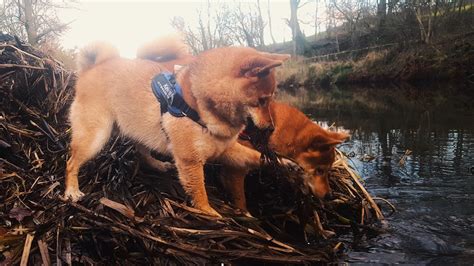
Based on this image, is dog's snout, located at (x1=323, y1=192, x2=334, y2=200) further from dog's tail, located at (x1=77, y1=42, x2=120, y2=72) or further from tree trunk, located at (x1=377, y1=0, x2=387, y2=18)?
tree trunk, located at (x1=377, y1=0, x2=387, y2=18)

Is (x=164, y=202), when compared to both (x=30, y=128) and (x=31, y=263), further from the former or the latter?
(x=30, y=128)

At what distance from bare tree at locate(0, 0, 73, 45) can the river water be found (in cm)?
1625

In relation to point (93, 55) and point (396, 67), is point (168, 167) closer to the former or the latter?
point (93, 55)

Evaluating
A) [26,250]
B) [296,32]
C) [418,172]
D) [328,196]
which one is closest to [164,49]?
[328,196]

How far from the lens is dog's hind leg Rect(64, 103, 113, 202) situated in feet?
12.4

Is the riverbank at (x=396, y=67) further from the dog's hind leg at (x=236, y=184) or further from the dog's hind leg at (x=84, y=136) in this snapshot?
the dog's hind leg at (x=84, y=136)

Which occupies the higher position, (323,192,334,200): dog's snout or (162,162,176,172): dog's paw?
(162,162,176,172): dog's paw

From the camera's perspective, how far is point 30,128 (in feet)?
15.0

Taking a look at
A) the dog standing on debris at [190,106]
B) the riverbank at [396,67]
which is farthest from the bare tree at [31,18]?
the dog standing on debris at [190,106]

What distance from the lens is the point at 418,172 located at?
616cm

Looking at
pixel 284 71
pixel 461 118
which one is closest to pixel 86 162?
pixel 461 118

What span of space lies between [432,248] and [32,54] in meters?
5.42

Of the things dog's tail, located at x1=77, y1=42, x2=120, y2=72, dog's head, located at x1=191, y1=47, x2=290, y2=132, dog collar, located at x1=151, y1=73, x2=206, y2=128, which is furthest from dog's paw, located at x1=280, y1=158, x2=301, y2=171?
dog's tail, located at x1=77, y1=42, x2=120, y2=72

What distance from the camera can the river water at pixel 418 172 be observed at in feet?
11.8
